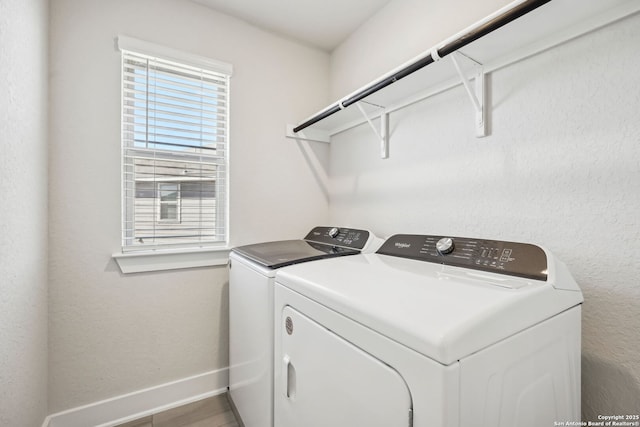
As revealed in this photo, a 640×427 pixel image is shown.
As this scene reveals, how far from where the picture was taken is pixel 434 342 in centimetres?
52

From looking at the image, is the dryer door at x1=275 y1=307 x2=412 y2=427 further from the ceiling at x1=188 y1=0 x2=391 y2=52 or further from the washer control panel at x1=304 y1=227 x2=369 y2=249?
the ceiling at x1=188 y1=0 x2=391 y2=52

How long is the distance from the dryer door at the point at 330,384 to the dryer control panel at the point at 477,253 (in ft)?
1.85

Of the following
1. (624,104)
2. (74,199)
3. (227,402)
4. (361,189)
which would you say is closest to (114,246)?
(74,199)

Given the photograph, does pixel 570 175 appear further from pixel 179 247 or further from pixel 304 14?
pixel 179 247

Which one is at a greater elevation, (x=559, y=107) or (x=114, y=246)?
(x=559, y=107)

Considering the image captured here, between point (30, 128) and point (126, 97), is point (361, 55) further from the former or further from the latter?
point (30, 128)

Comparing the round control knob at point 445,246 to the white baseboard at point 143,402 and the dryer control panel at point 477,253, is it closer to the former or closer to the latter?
the dryer control panel at point 477,253

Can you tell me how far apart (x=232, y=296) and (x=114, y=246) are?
2.33ft

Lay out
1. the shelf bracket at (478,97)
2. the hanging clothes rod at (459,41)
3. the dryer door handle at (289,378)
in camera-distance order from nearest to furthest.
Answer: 1. the hanging clothes rod at (459,41)
2. the dryer door handle at (289,378)
3. the shelf bracket at (478,97)

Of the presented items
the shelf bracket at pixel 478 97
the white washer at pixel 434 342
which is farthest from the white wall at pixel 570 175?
the white washer at pixel 434 342

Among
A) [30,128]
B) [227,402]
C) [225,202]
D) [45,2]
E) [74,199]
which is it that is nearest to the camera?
[30,128]

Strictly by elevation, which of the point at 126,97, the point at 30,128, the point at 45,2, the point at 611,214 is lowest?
the point at 611,214

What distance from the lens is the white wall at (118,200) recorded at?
1438mm

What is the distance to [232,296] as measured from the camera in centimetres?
163
